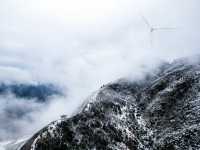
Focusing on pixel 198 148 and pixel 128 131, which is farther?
pixel 128 131

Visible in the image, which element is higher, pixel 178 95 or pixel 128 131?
pixel 178 95

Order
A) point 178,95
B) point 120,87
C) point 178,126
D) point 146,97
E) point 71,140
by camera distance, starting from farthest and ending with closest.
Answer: point 120,87 → point 146,97 → point 178,95 → point 71,140 → point 178,126

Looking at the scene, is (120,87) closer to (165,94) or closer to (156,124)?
(165,94)

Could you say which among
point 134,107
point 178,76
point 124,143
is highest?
point 178,76

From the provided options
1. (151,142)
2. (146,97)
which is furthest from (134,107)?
(151,142)

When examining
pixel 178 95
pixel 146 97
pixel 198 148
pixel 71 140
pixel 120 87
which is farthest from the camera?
pixel 120 87

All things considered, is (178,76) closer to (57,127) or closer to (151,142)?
(151,142)
